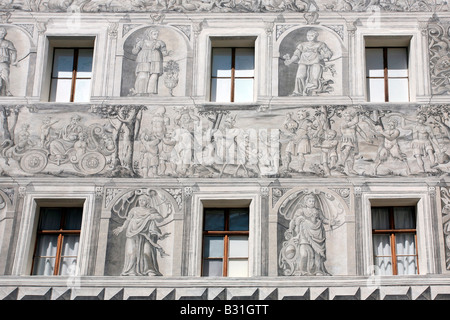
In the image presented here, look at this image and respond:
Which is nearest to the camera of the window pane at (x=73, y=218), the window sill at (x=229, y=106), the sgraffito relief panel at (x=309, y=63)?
the window pane at (x=73, y=218)

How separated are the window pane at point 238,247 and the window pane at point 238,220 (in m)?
0.18

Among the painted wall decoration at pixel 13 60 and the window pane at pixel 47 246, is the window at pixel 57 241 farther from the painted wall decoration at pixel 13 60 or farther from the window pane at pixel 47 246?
the painted wall decoration at pixel 13 60

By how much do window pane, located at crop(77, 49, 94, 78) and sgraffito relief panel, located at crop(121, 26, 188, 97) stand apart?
2.19ft

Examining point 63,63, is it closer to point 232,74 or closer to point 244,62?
point 232,74

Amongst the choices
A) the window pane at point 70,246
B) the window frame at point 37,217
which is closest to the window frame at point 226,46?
the window frame at point 37,217

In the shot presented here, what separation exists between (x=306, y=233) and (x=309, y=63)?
3042 millimetres

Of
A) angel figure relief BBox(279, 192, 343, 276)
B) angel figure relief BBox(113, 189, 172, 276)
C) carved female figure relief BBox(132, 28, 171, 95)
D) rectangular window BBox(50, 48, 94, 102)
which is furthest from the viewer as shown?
rectangular window BBox(50, 48, 94, 102)

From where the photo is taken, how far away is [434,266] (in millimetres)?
15109

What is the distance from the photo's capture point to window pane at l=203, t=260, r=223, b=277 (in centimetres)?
1544

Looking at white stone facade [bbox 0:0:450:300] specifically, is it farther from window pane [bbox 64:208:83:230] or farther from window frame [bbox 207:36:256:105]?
window pane [bbox 64:208:83:230]

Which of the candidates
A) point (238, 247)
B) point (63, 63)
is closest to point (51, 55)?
point (63, 63)

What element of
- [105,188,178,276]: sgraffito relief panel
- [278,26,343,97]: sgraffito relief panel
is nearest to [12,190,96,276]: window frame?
[105,188,178,276]: sgraffito relief panel

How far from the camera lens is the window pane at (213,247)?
15.6 metres
